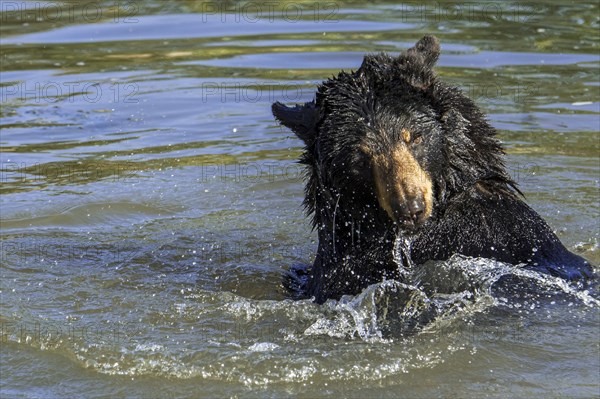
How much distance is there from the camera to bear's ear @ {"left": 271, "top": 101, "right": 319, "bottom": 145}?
694 cm

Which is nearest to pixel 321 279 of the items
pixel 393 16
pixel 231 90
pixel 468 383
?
pixel 468 383

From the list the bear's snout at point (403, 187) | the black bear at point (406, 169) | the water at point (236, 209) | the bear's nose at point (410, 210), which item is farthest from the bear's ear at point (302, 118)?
the water at point (236, 209)

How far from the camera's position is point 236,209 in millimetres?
10008

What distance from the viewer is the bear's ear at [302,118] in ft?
22.8

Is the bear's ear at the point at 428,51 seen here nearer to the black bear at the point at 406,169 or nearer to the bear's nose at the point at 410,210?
the black bear at the point at 406,169

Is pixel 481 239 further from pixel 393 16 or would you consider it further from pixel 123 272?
pixel 393 16

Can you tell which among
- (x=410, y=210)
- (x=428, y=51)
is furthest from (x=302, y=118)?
(x=410, y=210)

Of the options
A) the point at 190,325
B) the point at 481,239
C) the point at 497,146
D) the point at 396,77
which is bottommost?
the point at 190,325

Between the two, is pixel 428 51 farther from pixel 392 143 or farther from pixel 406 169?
pixel 406 169

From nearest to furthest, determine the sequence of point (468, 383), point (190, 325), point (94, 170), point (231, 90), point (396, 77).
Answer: point (468, 383) → point (396, 77) → point (190, 325) → point (94, 170) → point (231, 90)

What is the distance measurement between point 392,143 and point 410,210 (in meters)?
0.49

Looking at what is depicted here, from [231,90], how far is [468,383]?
820cm

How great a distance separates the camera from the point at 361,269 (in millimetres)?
7062

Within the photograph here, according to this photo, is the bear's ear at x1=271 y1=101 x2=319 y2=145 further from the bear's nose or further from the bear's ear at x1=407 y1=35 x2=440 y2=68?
the bear's nose
